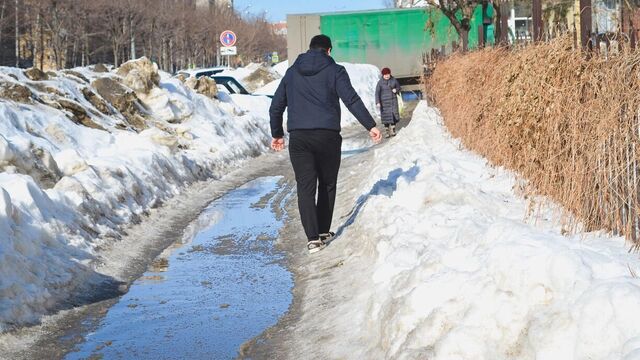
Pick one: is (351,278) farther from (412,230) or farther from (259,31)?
(259,31)

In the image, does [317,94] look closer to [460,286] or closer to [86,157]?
[460,286]

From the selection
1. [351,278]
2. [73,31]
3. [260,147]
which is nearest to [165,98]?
[260,147]

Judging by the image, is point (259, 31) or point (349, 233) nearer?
point (349, 233)

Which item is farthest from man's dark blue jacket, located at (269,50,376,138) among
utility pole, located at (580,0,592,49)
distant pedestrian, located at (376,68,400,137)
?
distant pedestrian, located at (376,68,400,137)

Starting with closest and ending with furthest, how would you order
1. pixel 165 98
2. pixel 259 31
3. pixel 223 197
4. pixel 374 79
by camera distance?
pixel 223 197, pixel 165 98, pixel 374 79, pixel 259 31

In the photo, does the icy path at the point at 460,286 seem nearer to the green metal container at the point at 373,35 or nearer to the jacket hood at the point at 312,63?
the jacket hood at the point at 312,63

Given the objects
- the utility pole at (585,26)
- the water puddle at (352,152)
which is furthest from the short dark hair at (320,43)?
the water puddle at (352,152)

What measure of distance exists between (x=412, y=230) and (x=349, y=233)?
1.90 metres

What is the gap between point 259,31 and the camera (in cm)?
10594

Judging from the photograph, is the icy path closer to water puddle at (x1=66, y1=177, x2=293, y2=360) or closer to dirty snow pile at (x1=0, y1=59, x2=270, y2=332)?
water puddle at (x1=66, y1=177, x2=293, y2=360)

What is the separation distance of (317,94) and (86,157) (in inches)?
231

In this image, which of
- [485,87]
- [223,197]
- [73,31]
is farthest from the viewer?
[73,31]

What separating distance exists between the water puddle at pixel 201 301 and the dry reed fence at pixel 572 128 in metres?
2.29

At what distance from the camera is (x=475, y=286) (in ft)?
15.7
